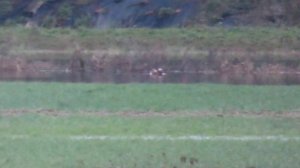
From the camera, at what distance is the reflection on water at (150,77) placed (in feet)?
100

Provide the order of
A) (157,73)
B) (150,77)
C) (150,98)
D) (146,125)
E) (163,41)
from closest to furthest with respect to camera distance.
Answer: (146,125)
(150,98)
(150,77)
(157,73)
(163,41)

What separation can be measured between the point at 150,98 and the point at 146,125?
489 cm

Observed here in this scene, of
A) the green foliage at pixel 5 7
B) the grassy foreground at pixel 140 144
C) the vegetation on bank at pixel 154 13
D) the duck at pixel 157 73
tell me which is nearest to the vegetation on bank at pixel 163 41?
the vegetation on bank at pixel 154 13

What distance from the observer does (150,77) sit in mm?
32344

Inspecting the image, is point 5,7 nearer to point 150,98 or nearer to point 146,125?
point 150,98

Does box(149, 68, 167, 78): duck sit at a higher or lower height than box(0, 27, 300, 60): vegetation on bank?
higher

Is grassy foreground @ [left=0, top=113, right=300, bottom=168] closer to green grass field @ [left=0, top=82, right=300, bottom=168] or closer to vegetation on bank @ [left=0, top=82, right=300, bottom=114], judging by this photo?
green grass field @ [left=0, top=82, right=300, bottom=168]

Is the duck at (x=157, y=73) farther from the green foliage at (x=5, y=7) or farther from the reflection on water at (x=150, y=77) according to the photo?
the green foliage at (x=5, y=7)

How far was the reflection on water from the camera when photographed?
30547mm

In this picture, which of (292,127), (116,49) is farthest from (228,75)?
(292,127)

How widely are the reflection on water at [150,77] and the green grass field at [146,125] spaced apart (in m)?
4.61

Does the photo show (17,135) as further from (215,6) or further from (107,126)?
(215,6)

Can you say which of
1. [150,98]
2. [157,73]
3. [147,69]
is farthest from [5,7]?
Answer: [150,98]

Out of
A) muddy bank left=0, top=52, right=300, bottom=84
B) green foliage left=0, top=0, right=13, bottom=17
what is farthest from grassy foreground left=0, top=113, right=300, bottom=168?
green foliage left=0, top=0, right=13, bottom=17
